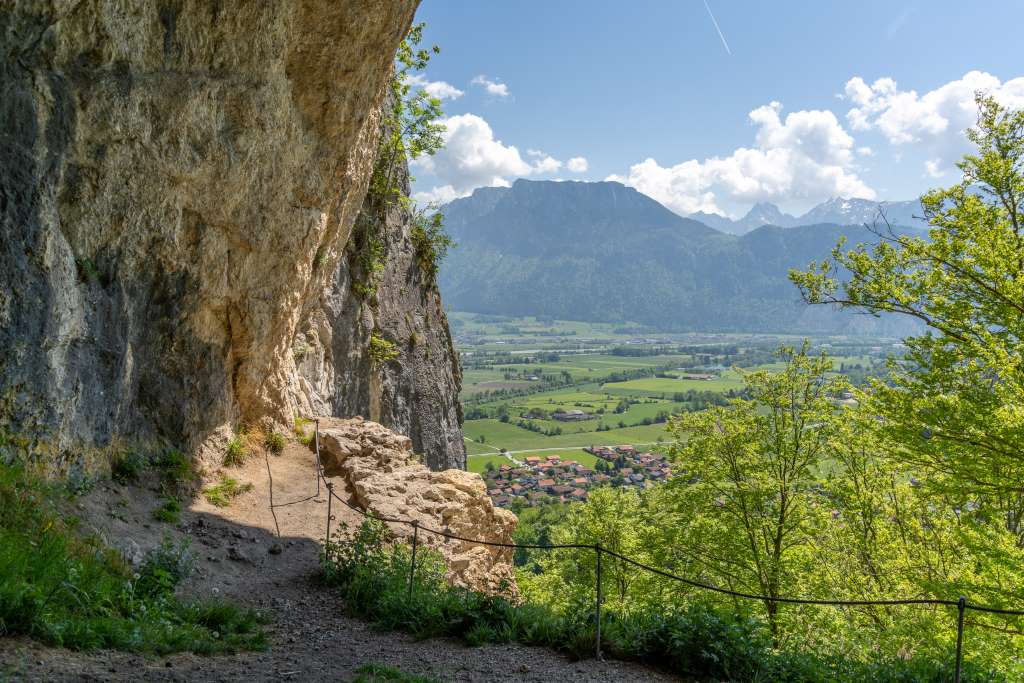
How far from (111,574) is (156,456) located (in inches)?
169

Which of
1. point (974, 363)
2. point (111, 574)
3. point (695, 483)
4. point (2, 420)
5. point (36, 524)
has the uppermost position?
point (974, 363)

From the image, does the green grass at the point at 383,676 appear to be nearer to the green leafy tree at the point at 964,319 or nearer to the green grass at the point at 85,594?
the green grass at the point at 85,594

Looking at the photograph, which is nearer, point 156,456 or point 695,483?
point 156,456

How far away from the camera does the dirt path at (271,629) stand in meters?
5.27

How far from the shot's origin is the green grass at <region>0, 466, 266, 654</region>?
5320 mm

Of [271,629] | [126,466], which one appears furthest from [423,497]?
[126,466]

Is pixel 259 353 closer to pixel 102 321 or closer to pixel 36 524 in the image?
pixel 102 321

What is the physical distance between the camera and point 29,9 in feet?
26.3

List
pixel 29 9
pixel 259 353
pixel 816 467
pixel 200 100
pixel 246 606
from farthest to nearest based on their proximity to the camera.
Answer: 1. pixel 816 467
2. pixel 259 353
3. pixel 200 100
4. pixel 246 606
5. pixel 29 9

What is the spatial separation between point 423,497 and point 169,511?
186 inches

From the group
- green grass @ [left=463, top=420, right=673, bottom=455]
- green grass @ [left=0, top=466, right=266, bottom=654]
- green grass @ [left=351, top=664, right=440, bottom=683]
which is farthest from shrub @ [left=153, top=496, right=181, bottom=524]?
green grass @ [left=463, top=420, right=673, bottom=455]

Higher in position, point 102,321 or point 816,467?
point 102,321

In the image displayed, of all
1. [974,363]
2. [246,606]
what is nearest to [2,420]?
[246,606]

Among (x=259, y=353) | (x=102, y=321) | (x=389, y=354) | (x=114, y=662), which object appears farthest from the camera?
(x=389, y=354)
